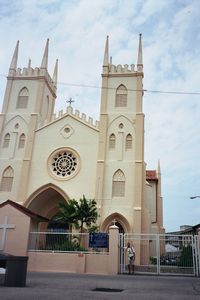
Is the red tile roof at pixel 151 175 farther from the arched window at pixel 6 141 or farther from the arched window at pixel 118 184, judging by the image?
the arched window at pixel 6 141

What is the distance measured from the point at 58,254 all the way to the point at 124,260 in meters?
3.48

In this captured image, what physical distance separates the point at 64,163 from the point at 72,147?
Result: 1563 millimetres

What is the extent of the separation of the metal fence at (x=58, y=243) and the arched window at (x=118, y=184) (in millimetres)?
8215

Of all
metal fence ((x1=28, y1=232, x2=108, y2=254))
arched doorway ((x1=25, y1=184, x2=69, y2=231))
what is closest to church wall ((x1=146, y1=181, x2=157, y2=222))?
arched doorway ((x1=25, y1=184, x2=69, y2=231))

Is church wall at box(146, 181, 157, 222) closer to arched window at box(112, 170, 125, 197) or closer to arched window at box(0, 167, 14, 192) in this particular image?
arched window at box(112, 170, 125, 197)

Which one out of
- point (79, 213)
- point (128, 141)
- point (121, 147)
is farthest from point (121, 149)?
point (79, 213)

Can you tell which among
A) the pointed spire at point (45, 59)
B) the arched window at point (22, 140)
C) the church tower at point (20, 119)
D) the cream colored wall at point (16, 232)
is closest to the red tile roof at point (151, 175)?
the church tower at point (20, 119)

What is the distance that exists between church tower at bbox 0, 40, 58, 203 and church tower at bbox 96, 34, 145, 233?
6157 mm

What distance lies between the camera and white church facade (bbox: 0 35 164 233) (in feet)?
84.2

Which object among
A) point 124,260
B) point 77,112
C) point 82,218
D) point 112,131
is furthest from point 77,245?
point 77,112

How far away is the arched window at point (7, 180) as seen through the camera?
27328 millimetres

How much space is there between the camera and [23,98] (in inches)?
1215

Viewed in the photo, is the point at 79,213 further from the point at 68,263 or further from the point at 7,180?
the point at 7,180

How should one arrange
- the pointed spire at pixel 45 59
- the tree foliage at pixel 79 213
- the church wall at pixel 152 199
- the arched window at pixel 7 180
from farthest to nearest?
the church wall at pixel 152 199, the pointed spire at pixel 45 59, the arched window at pixel 7 180, the tree foliage at pixel 79 213
